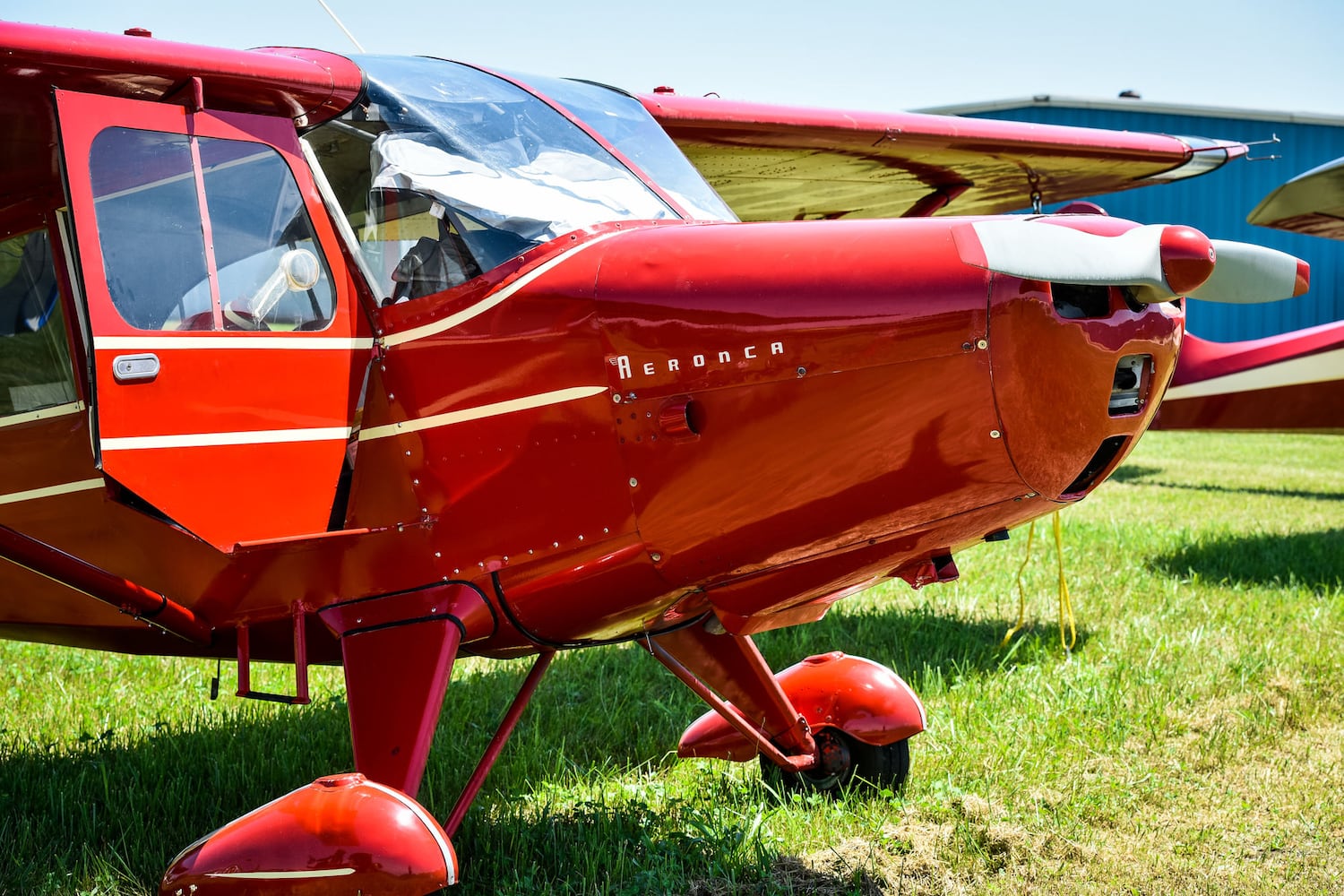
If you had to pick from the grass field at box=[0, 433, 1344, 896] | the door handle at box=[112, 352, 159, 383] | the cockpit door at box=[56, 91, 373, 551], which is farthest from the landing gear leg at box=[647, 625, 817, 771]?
the door handle at box=[112, 352, 159, 383]

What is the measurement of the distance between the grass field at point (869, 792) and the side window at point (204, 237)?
1.87m

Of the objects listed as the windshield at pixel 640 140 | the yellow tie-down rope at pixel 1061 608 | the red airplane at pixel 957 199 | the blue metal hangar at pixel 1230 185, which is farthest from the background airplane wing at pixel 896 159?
the blue metal hangar at pixel 1230 185

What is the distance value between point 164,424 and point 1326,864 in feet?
12.4

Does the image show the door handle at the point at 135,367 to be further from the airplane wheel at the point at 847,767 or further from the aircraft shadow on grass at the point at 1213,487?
the aircraft shadow on grass at the point at 1213,487

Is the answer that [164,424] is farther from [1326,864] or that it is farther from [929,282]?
[1326,864]

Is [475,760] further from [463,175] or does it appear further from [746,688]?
[463,175]

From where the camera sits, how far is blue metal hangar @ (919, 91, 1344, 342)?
→ 2405cm

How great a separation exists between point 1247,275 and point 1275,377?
799 cm

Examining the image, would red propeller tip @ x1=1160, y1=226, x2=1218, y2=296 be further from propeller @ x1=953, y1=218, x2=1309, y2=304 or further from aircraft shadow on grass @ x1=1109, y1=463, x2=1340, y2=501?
aircraft shadow on grass @ x1=1109, y1=463, x2=1340, y2=501

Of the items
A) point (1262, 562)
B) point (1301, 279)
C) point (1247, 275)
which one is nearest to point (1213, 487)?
point (1262, 562)

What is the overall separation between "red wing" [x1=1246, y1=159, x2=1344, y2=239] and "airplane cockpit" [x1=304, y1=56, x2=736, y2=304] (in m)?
7.07

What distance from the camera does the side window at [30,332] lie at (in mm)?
3605

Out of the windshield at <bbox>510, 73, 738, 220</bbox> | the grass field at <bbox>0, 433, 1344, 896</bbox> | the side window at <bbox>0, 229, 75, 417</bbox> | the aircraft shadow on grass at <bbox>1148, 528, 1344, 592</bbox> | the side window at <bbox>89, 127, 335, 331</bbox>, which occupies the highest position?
the windshield at <bbox>510, 73, 738, 220</bbox>

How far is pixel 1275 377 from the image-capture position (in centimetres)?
980
